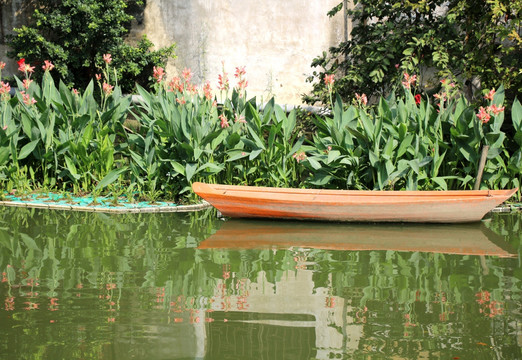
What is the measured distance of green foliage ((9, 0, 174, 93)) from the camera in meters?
13.7

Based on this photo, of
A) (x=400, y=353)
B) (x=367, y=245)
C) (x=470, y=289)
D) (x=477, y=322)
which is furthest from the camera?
(x=367, y=245)

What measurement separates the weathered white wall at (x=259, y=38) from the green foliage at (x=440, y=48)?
3.52 m

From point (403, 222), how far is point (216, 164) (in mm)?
2118

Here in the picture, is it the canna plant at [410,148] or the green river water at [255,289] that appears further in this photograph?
the canna plant at [410,148]

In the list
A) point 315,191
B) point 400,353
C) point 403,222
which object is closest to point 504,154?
point 403,222

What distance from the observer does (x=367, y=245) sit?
6.05 meters

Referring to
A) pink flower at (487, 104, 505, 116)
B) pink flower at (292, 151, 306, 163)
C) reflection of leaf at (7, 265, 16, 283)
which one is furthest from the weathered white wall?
reflection of leaf at (7, 265, 16, 283)

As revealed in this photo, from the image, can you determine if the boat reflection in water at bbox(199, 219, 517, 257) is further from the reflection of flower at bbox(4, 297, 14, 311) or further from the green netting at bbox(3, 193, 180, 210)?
the reflection of flower at bbox(4, 297, 14, 311)

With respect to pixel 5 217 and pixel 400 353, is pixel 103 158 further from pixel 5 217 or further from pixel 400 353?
pixel 400 353

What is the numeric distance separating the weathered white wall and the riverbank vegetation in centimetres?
541

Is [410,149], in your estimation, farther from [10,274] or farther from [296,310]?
[10,274]

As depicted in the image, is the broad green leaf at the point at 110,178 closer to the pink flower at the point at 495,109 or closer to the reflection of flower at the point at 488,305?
the pink flower at the point at 495,109

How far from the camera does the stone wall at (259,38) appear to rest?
13.7 m

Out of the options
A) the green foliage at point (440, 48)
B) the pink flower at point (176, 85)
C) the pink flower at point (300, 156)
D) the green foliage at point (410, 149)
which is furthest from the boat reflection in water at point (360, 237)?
the green foliage at point (440, 48)
